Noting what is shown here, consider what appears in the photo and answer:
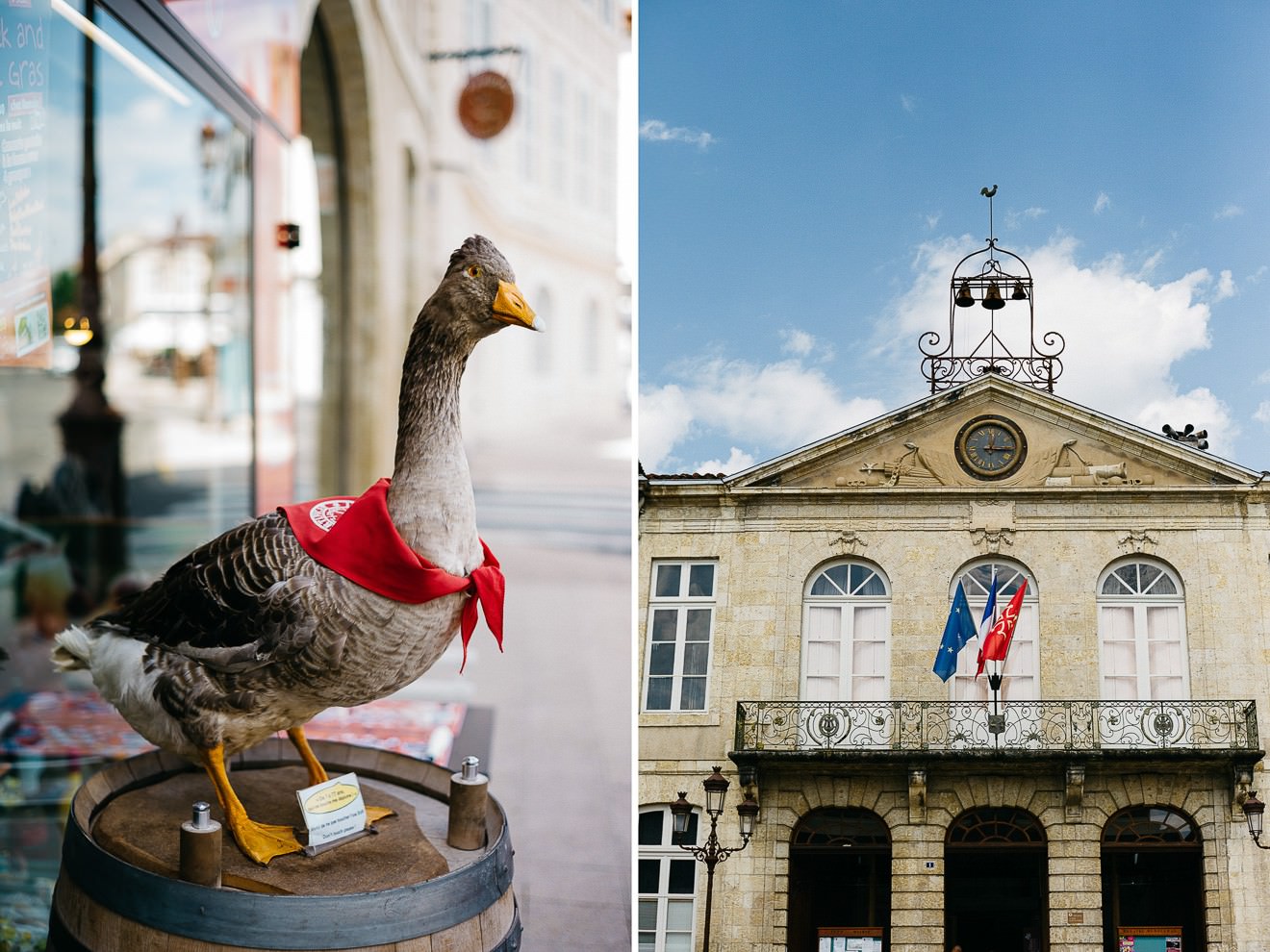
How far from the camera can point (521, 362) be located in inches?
142

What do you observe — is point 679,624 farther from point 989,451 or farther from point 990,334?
point 990,334

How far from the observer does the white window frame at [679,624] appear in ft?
13.4

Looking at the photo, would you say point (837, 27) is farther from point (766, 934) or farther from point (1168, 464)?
point (766, 934)

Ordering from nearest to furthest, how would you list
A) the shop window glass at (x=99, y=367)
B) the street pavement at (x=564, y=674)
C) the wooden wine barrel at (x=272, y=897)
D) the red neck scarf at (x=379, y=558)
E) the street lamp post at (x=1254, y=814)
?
the wooden wine barrel at (x=272, y=897) → the red neck scarf at (x=379, y=558) → the shop window glass at (x=99, y=367) → the street pavement at (x=564, y=674) → the street lamp post at (x=1254, y=814)

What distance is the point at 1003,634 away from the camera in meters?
3.88

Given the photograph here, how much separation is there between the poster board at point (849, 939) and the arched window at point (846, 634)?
76 centimetres

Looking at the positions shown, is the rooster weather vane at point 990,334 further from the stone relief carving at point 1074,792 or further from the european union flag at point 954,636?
the stone relief carving at point 1074,792

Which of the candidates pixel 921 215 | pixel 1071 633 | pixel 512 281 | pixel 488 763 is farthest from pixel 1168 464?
pixel 512 281

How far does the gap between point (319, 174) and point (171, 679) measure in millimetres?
2440

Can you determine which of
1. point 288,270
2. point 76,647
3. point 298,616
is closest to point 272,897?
point 298,616

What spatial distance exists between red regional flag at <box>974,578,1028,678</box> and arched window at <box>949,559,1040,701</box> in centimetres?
7

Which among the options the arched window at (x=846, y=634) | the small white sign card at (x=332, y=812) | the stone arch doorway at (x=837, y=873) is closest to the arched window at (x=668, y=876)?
the stone arch doorway at (x=837, y=873)

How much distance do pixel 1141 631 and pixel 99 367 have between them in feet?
11.3

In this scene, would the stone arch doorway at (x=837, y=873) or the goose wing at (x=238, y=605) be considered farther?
the stone arch doorway at (x=837, y=873)
